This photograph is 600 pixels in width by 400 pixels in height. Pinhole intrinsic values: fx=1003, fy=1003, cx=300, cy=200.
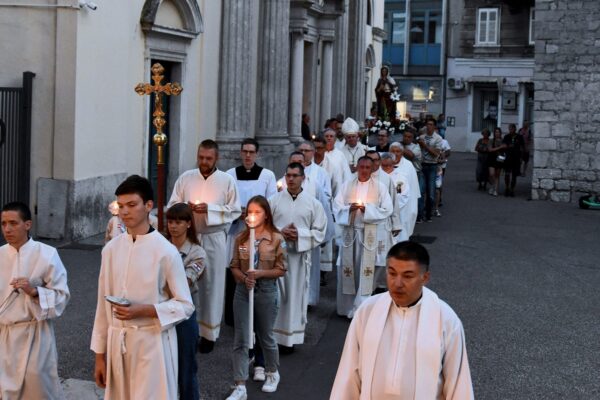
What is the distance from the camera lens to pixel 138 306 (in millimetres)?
5289

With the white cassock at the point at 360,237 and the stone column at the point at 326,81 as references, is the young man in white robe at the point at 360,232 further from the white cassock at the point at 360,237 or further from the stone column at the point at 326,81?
the stone column at the point at 326,81

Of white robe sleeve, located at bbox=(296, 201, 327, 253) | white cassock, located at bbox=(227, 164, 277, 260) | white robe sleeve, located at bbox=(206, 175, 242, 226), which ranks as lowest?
white robe sleeve, located at bbox=(296, 201, 327, 253)

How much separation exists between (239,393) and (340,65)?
19099 mm

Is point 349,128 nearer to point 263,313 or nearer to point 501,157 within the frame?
point 501,157

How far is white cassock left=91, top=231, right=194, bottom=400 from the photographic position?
17.6ft

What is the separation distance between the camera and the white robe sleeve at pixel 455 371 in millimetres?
4430

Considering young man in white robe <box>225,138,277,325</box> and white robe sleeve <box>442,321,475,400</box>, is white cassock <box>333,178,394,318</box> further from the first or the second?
white robe sleeve <box>442,321,475,400</box>

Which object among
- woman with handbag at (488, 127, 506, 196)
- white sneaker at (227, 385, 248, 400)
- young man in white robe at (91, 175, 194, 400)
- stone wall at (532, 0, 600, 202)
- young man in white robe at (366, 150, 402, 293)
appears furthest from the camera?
woman with handbag at (488, 127, 506, 196)

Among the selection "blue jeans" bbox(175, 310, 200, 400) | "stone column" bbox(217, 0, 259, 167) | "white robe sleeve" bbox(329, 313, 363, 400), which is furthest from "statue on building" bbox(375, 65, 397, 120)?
"white robe sleeve" bbox(329, 313, 363, 400)

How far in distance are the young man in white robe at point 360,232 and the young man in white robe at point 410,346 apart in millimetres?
5822

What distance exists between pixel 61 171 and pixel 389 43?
3424 centimetres

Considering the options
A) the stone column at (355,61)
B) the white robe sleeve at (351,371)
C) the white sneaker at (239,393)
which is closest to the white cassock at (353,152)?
the white sneaker at (239,393)

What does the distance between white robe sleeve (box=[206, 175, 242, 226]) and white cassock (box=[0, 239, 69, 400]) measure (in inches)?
101

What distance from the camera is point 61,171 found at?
12953 mm
